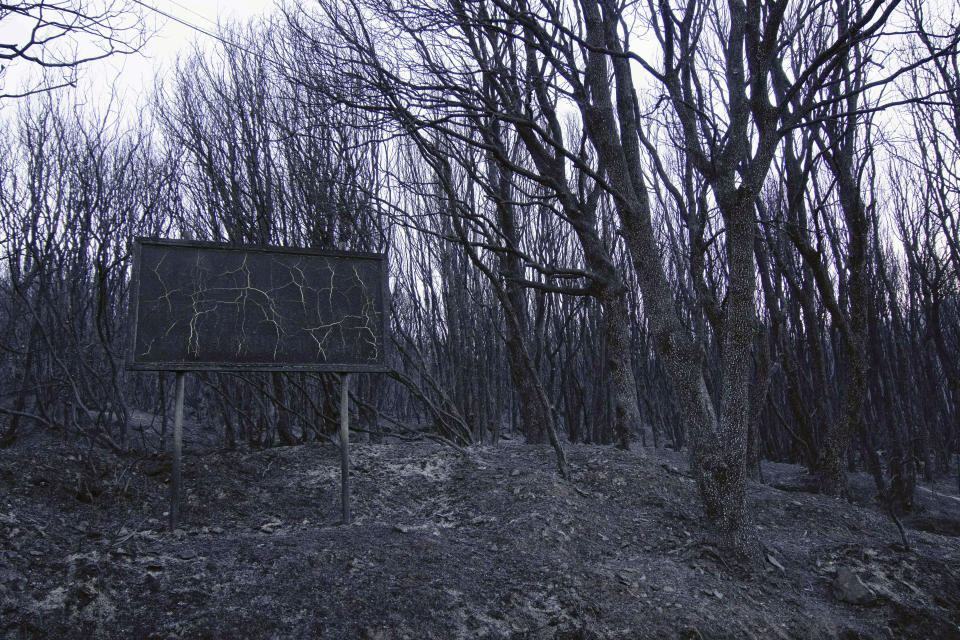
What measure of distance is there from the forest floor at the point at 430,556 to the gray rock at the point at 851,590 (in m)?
0.01

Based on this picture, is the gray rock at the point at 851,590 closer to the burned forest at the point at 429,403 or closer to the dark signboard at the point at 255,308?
the burned forest at the point at 429,403

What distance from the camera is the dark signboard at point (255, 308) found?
472 cm

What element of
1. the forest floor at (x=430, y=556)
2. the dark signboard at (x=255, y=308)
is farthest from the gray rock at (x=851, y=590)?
the dark signboard at (x=255, y=308)

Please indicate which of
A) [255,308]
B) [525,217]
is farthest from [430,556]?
[525,217]

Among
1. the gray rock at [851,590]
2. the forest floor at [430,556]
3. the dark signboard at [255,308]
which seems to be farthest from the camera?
the dark signboard at [255,308]

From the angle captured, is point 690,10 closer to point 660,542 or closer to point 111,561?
point 660,542

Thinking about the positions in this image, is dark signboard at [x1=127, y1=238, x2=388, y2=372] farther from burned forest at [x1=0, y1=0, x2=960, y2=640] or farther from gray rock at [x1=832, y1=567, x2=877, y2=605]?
gray rock at [x1=832, y1=567, x2=877, y2=605]

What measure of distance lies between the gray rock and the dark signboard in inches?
148

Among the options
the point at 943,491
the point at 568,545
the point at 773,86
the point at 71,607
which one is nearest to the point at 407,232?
the point at 773,86

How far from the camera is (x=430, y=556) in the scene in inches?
168

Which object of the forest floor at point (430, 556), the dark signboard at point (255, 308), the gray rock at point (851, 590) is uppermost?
the dark signboard at point (255, 308)

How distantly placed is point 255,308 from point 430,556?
2331mm

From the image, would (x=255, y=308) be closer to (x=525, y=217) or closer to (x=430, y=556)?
(x=430, y=556)

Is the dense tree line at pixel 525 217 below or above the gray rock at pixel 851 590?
above
